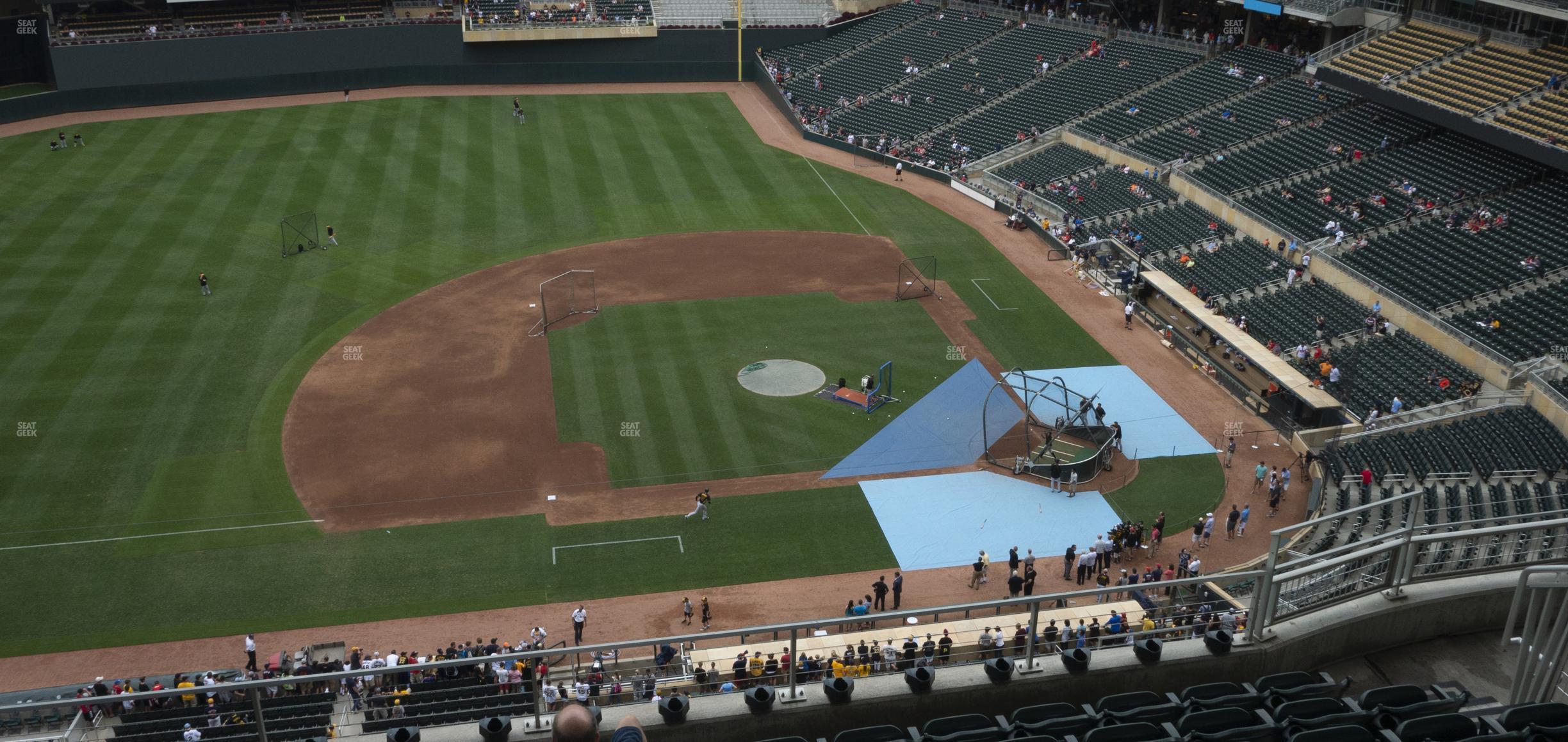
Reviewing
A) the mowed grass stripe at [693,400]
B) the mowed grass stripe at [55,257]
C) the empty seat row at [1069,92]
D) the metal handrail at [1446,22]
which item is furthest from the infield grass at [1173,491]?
the mowed grass stripe at [55,257]

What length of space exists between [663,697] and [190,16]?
71836 millimetres

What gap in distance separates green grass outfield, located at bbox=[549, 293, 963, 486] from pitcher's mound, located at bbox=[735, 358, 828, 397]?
1.16 ft

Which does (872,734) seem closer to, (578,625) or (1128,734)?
(1128,734)

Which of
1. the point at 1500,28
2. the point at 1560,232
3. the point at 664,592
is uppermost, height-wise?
the point at 1500,28

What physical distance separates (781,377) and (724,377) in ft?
6.63

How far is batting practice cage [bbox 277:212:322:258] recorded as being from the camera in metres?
50.7

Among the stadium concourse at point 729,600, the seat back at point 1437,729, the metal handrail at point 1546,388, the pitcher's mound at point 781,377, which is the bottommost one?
the stadium concourse at point 729,600

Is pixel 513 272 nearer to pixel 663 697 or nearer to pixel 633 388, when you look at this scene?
pixel 633 388

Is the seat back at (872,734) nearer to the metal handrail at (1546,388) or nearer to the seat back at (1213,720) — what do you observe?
the seat back at (1213,720)

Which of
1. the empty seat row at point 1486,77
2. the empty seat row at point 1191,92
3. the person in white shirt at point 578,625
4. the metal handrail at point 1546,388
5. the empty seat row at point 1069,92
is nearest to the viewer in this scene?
the person in white shirt at point 578,625

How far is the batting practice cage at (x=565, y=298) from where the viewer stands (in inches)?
1769

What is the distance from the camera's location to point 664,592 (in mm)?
30641

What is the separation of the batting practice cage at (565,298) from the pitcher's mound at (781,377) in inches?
321

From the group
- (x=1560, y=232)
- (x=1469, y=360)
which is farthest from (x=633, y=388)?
(x=1560, y=232)
